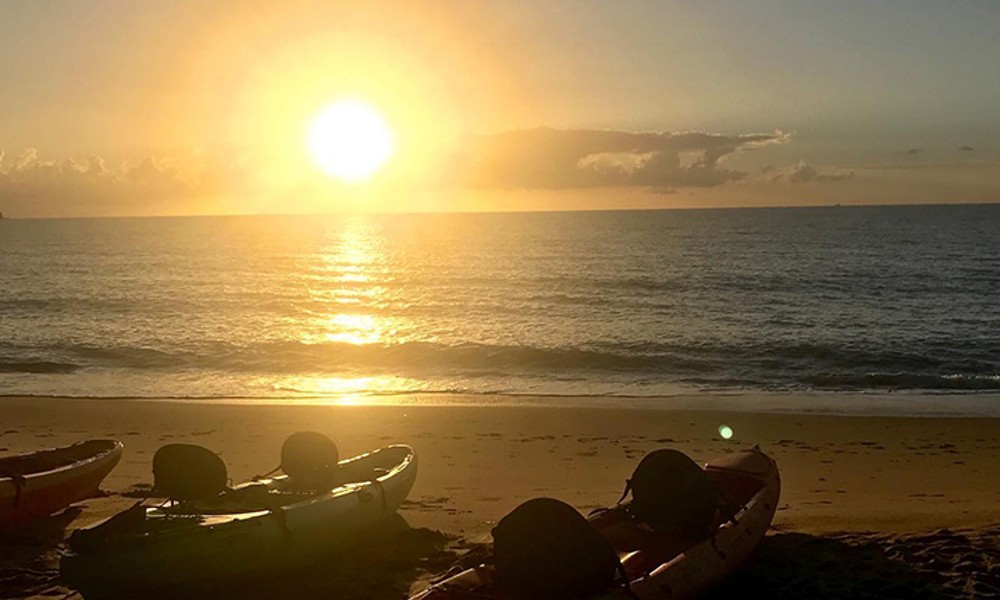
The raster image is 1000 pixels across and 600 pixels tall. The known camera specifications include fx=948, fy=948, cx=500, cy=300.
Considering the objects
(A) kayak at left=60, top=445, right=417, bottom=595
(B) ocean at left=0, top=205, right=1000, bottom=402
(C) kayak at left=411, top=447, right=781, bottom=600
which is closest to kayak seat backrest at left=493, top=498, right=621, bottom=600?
(C) kayak at left=411, top=447, right=781, bottom=600

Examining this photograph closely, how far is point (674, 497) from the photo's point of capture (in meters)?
9.37

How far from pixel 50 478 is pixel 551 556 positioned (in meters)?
6.82

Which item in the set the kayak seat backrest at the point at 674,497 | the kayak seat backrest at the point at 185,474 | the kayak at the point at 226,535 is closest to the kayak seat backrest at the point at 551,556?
the kayak seat backrest at the point at 674,497

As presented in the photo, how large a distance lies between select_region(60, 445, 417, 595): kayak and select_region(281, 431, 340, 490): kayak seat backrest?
0.42 ft

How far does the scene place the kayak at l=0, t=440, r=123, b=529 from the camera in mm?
10828

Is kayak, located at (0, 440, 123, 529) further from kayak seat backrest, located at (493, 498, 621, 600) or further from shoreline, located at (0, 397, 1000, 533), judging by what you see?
kayak seat backrest, located at (493, 498, 621, 600)

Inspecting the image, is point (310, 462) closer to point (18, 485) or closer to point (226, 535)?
point (226, 535)

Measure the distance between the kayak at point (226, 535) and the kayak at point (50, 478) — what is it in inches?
89.8

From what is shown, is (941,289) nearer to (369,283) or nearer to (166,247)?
(369,283)

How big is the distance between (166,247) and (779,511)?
367 feet

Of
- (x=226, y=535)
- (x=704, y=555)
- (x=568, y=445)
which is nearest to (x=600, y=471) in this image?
(x=568, y=445)

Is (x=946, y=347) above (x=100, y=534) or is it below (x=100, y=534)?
below

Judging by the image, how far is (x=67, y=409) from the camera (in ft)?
69.5

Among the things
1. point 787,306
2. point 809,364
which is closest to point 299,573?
point 809,364
